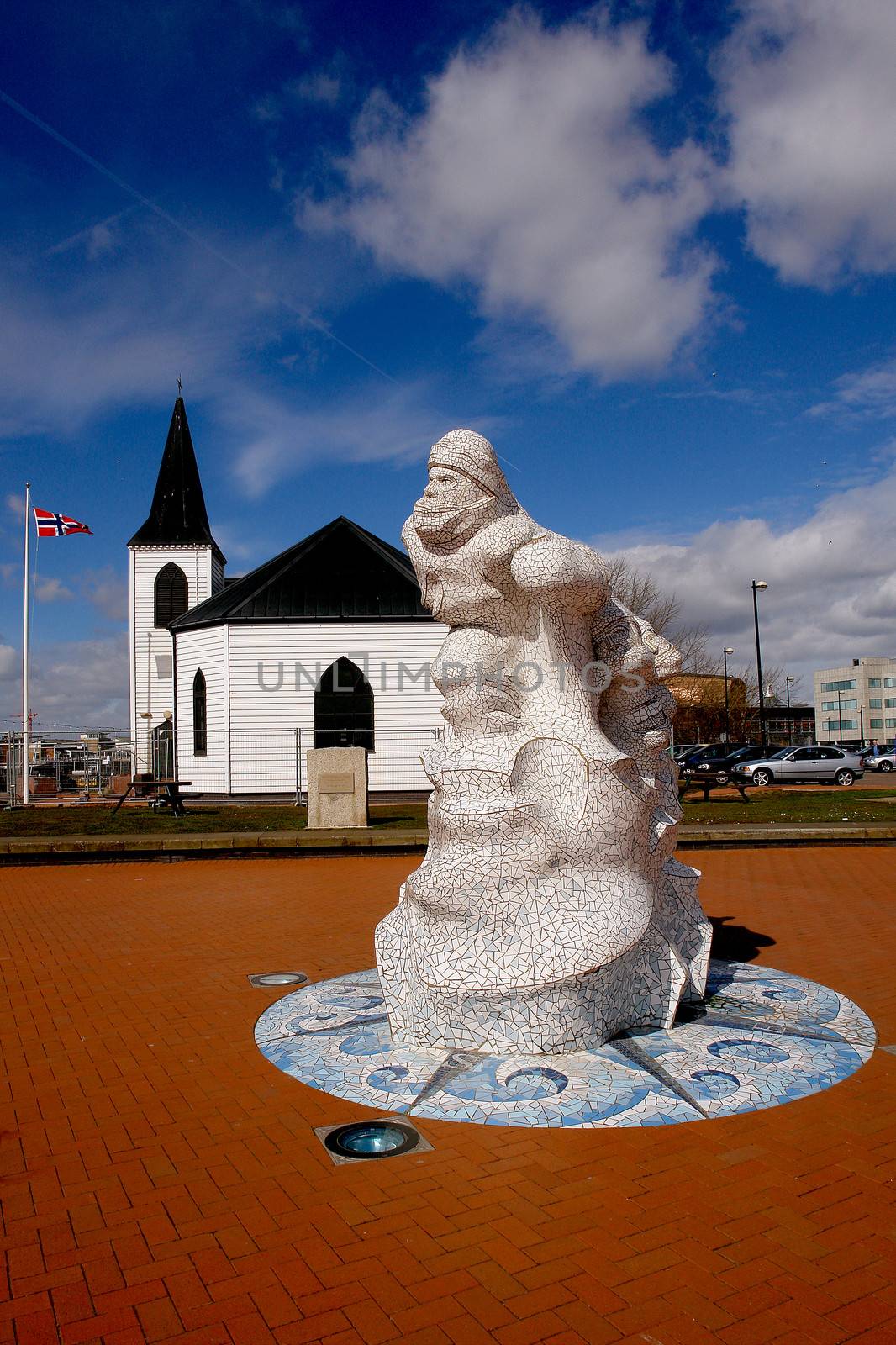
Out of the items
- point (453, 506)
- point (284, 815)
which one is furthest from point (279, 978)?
point (284, 815)

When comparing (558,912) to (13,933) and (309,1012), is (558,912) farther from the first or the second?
(13,933)

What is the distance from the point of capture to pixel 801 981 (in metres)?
6.91

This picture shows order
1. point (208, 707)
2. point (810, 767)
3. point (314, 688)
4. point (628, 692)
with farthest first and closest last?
1. point (810, 767)
2. point (208, 707)
3. point (314, 688)
4. point (628, 692)

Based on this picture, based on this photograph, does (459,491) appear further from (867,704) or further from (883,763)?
(867,704)

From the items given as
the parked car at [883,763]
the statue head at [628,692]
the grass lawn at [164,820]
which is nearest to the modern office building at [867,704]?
the parked car at [883,763]

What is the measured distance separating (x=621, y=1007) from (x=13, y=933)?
21.8 feet

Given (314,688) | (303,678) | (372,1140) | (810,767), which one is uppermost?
(303,678)

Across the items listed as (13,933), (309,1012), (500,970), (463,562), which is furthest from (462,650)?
(13,933)

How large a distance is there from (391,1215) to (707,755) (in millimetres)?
38554

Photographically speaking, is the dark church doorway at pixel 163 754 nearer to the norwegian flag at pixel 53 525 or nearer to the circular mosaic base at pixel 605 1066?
the norwegian flag at pixel 53 525

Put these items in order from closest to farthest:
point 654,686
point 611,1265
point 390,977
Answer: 1. point 611,1265
2. point 390,977
3. point 654,686

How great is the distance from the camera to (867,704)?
97375 mm

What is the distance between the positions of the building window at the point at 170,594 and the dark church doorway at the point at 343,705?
14.4 meters

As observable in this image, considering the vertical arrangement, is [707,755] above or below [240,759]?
below
